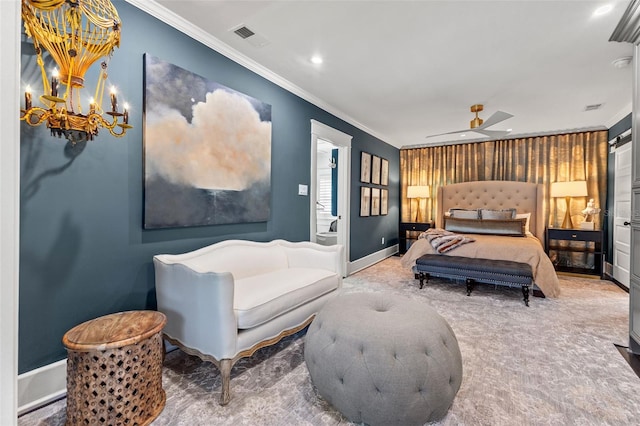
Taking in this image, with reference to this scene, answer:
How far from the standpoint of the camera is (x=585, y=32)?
2.29 meters

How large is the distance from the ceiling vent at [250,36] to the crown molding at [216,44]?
0.22m

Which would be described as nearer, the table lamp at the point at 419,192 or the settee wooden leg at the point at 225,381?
the settee wooden leg at the point at 225,381

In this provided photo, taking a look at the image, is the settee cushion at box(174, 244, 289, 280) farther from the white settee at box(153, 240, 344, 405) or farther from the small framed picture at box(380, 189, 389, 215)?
the small framed picture at box(380, 189, 389, 215)

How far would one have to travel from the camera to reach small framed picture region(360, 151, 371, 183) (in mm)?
5102

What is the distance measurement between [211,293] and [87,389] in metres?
0.67

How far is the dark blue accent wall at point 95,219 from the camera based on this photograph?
1593 millimetres

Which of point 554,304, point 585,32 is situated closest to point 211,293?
point 585,32

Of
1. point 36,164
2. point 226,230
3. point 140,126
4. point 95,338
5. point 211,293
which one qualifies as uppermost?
point 140,126

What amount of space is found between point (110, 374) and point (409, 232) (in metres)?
5.98

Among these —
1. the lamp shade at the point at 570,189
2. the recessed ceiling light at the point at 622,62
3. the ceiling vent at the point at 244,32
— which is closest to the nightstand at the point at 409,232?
the lamp shade at the point at 570,189

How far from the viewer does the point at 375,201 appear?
18.4ft

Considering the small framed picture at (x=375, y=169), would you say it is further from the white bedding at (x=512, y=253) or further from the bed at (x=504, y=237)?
the white bedding at (x=512, y=253)

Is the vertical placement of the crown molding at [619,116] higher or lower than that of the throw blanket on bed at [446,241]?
higher

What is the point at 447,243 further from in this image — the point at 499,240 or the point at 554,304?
the point at 554,304
